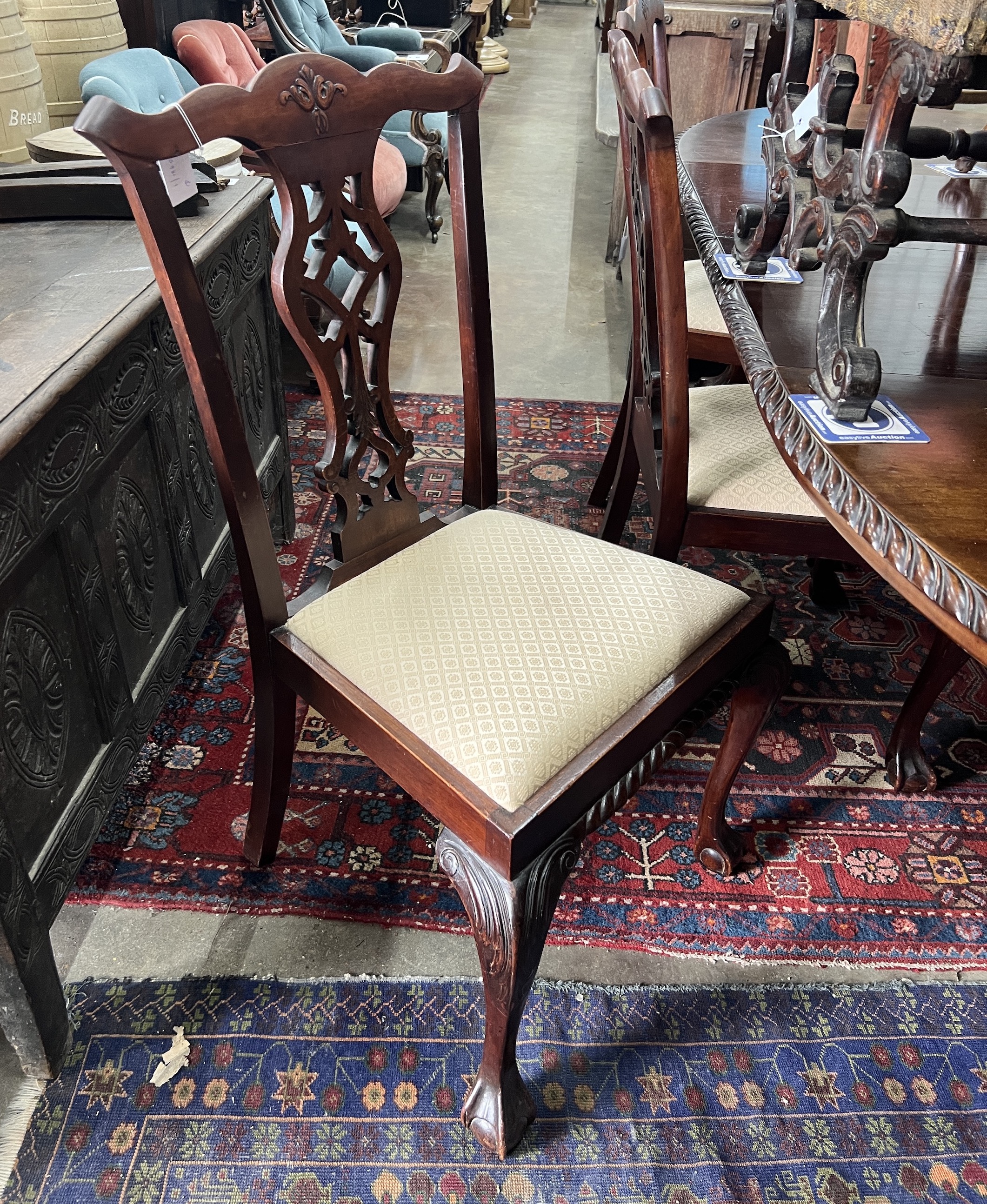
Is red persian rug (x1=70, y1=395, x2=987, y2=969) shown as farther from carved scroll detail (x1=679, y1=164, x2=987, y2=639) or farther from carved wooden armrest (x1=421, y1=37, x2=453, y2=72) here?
carved wooden armrest (x1=421, y1=37, x2=453, y2=72)

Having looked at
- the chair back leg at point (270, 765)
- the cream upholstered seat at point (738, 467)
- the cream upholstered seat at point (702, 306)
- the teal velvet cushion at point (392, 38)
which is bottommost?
the chair back leg at point (270, 765)

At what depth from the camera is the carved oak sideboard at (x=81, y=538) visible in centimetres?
113

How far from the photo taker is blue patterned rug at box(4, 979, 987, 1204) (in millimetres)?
1170

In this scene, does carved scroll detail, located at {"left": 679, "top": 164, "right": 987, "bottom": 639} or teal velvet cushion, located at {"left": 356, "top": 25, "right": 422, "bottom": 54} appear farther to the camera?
teal velvet cushion, located at {"left": 356, "top": 25, "right": 422, "bottom": 54}

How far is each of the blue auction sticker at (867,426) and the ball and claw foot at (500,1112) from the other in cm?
89

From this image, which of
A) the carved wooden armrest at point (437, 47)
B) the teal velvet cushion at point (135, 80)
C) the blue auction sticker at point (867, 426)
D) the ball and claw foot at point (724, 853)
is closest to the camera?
the blue auction sticker at point (867, 426)

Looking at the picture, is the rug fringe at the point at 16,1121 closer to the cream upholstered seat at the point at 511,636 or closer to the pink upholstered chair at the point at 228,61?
the cream upholstered seat at the point at 511,636

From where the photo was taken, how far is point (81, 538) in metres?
1.30

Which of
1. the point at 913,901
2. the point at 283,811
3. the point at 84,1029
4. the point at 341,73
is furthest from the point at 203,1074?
the point at 341,73

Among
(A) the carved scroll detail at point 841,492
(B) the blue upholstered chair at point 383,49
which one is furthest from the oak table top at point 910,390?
(B) the blue upholstered chair at point 383,49

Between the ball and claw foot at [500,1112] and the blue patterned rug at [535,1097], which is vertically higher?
the ball and claw foot at [500,1112]

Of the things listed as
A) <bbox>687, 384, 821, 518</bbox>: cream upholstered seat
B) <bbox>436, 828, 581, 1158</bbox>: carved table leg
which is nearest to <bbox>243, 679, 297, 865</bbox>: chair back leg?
<bbox>436, 828, 581, 1158</bbox>: carved table leg

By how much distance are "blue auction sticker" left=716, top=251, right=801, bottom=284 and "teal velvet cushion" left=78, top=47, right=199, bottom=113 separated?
1.65 m

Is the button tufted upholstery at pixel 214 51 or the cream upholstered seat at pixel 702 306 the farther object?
the button tufted upholstery at pixel 214 51
